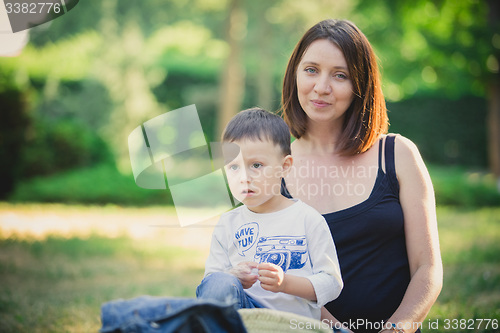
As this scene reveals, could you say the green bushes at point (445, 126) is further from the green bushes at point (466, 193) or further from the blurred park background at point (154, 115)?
the green bushes at point (466, 193)

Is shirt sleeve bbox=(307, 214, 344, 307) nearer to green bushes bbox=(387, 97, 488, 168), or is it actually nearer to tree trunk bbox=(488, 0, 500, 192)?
tree trunk bbox=(488, 0, 500, 192)

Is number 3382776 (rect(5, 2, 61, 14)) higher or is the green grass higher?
number 3382776 (rect(5, 2, 61, 14))

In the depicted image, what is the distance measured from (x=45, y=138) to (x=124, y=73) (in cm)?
276

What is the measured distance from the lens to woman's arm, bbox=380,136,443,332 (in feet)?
6.99

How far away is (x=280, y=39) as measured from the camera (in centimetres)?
1448

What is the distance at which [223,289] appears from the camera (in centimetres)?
174

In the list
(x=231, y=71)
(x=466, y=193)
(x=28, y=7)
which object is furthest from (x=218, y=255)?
(x=231, y=71)

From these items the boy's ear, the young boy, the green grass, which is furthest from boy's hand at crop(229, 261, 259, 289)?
the green grass

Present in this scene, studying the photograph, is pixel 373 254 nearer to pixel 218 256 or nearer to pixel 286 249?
pixel 286 249

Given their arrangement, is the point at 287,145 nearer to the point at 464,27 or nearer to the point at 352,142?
the point at 352,142

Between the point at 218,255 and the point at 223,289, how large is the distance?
367mm

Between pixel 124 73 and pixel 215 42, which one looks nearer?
pixel 124 73

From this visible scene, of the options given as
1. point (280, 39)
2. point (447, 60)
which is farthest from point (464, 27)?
point (280, 39)

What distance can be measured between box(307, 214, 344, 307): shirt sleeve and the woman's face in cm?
59
